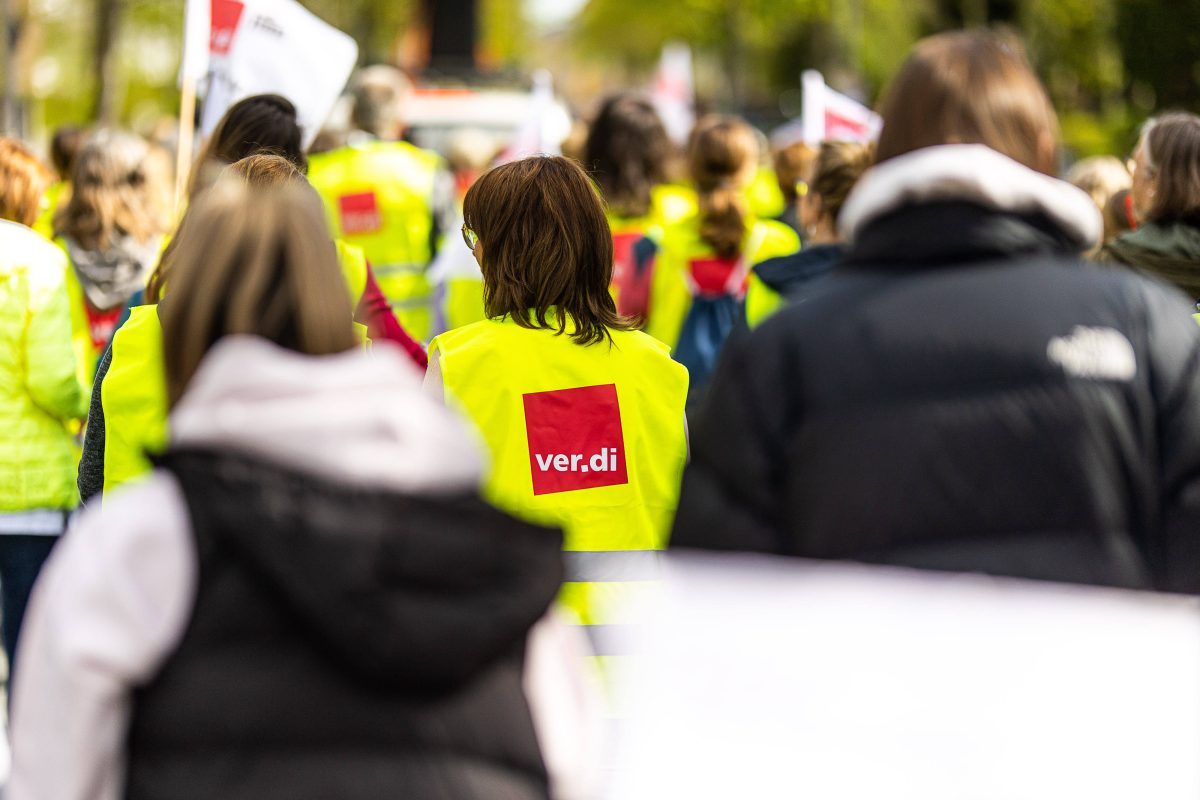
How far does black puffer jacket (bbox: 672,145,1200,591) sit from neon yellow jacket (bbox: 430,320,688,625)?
118cm

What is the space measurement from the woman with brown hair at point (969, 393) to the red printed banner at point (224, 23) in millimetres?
4311

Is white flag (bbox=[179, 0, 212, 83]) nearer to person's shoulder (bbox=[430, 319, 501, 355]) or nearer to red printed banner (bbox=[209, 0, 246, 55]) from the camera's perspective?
red printed banner (bbox=[209, 0, 246, 55])

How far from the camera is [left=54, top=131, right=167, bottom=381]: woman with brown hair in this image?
607cm

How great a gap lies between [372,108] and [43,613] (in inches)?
265

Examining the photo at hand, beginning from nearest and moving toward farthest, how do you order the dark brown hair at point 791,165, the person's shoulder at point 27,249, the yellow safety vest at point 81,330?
the person's shoulder at point 27,249 < the yellow safety vest at point 81,330 < the dark brown hair at point 791,165

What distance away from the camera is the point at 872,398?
262 cm

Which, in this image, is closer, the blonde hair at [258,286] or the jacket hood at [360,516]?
the jacket hood at [360,516]

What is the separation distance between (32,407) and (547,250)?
2.08 meters

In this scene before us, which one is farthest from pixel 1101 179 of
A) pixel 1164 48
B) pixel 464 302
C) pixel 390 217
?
pixel 1164 48

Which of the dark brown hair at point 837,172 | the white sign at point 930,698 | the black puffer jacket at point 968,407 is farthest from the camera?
the dark brown hair at point 837,172

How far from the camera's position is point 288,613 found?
87.5 inches

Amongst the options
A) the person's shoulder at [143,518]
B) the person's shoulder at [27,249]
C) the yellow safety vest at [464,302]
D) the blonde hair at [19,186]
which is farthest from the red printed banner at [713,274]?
the person's shoulder at [143,518]

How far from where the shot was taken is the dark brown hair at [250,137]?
15.3ft

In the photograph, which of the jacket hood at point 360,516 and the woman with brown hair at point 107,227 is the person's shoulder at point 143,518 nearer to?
the jacket hood at point 360,516
